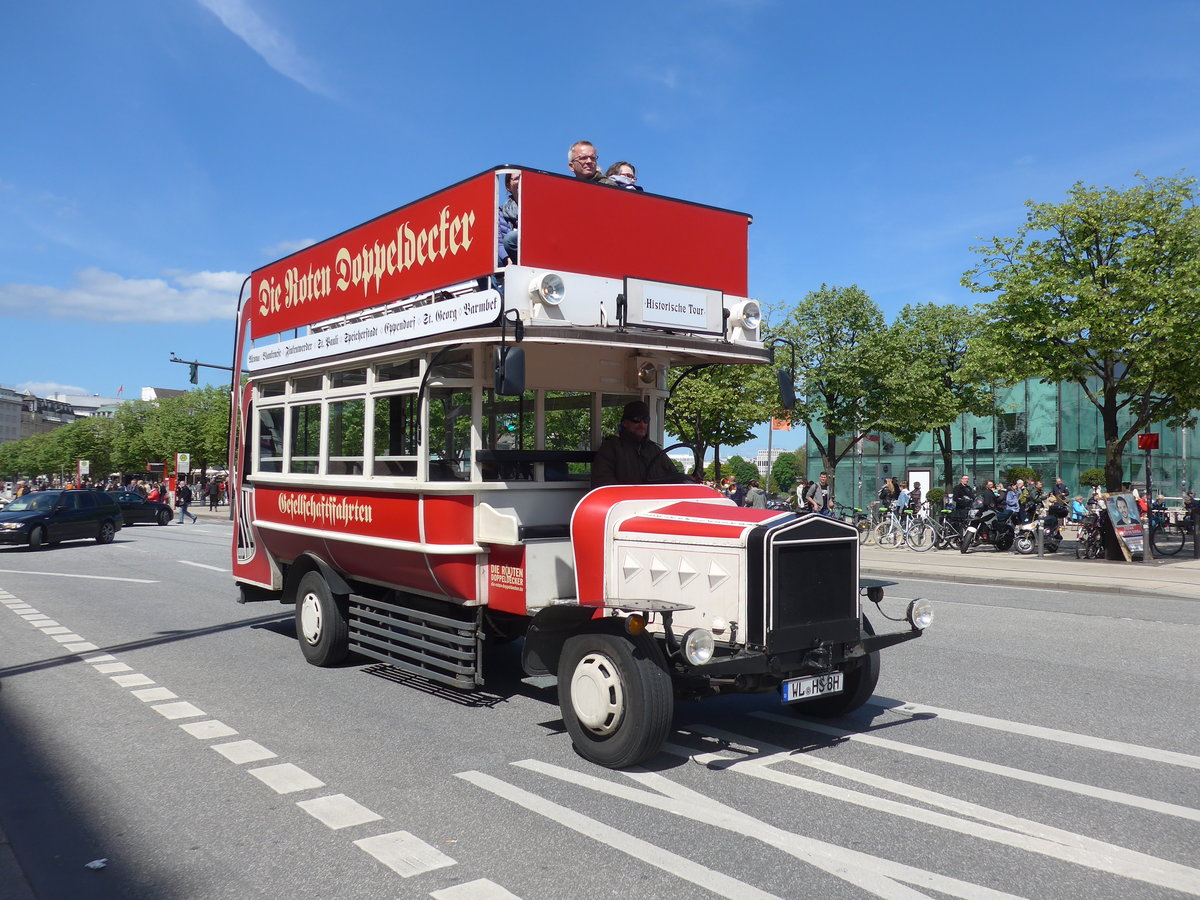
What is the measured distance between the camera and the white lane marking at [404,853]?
4090 mm

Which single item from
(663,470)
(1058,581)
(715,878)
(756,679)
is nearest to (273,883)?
(715,878)

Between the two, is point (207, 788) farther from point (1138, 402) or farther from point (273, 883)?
point (1138, 402)

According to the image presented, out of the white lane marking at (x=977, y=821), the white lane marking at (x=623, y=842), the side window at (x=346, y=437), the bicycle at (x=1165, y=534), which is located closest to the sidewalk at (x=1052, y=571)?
the bicycle at (x=1165, y=534)

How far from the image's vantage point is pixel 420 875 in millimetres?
4008

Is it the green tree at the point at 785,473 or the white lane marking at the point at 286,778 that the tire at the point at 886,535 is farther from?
the green tree at the point at 785,473

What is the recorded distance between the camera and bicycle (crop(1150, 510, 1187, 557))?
73.9ft

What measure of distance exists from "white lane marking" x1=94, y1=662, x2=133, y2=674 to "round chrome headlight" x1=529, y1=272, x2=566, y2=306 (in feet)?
16.5

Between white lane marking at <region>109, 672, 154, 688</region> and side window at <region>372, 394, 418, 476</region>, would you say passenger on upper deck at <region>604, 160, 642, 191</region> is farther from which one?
white lane marking at <region>109, 672, 154, 688</region>

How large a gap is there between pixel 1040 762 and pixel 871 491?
49.1 m

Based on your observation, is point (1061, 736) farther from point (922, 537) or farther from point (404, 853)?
point (922, 537)

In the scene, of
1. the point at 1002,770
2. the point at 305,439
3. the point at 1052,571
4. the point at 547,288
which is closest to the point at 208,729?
the point at 305,439

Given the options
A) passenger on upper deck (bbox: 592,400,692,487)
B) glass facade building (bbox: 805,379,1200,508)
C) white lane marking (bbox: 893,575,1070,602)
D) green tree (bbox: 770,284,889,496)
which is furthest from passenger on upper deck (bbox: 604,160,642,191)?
glass facade building (bbox: 805,379,1200,508)

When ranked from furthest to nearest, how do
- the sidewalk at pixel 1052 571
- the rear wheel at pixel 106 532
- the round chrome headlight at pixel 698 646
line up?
the rear wheel at pixel 106 532, the sidewalk at pixel 1052 571, the round chrome headlight at pixel 698 646

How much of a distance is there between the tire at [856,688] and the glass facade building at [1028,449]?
1522 inches
